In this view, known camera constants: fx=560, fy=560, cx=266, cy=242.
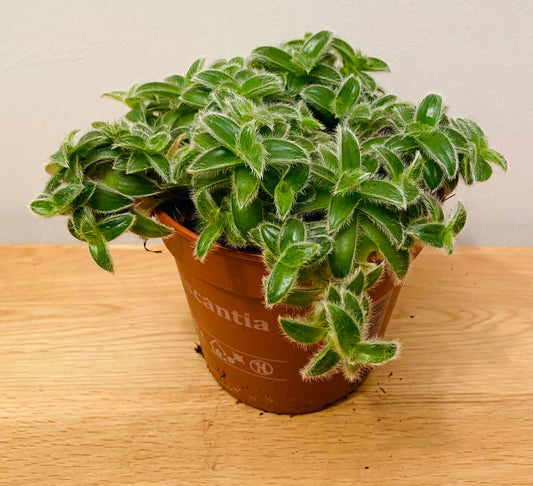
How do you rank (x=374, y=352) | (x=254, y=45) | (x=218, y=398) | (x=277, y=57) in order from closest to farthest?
1. (x=374, y=352)
2. (x=277, y=57)
3. (x=218, y=398)
4. (x=254, y=45)

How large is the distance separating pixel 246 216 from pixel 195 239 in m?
0.08

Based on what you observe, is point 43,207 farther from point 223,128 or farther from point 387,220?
point 387,220

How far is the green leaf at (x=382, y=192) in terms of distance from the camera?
1.75 feet

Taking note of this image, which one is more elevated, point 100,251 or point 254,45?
point 254,45

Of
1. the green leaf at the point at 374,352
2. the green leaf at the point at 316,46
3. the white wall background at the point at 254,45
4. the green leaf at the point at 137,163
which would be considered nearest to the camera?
the green leaf at the point at 374,352

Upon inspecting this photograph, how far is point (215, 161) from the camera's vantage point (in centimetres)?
55

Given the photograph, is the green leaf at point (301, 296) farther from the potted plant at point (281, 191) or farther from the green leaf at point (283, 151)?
the green leaf at point (283, 151)

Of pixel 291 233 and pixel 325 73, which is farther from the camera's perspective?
pixel 325 73

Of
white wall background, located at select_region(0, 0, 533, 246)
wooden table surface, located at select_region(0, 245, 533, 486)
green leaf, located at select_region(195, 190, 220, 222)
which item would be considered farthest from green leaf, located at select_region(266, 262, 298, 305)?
white wall background, located at select_region(0, 0, 533, 246)

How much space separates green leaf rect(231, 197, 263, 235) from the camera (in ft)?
1.85

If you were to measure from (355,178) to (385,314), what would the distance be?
0.91 feet

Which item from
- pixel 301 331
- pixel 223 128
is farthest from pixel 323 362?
pixel 223 128

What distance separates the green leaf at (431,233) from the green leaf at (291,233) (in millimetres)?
109

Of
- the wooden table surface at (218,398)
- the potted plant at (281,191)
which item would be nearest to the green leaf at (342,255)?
the potted plant at (281,191)
